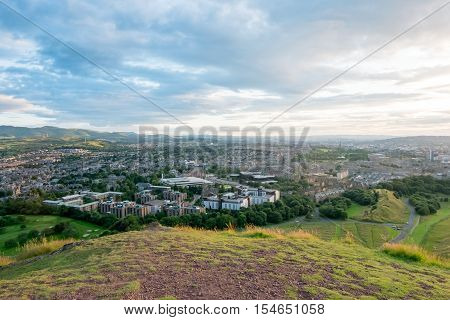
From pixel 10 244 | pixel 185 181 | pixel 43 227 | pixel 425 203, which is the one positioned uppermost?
pixel 425 203

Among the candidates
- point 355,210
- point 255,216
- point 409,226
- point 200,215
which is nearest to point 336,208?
point 355,210

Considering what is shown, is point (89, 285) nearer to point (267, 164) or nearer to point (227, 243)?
point (227, 243)

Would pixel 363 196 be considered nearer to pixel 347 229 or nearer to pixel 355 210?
pixel 355 210

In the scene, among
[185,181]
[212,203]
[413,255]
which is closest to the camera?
[413,255]

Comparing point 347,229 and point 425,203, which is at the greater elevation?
point 425,203

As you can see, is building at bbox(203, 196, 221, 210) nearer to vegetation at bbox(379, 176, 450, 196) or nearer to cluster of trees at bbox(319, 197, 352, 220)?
cluster of trees at bbox(319, 197, 352, 220)
